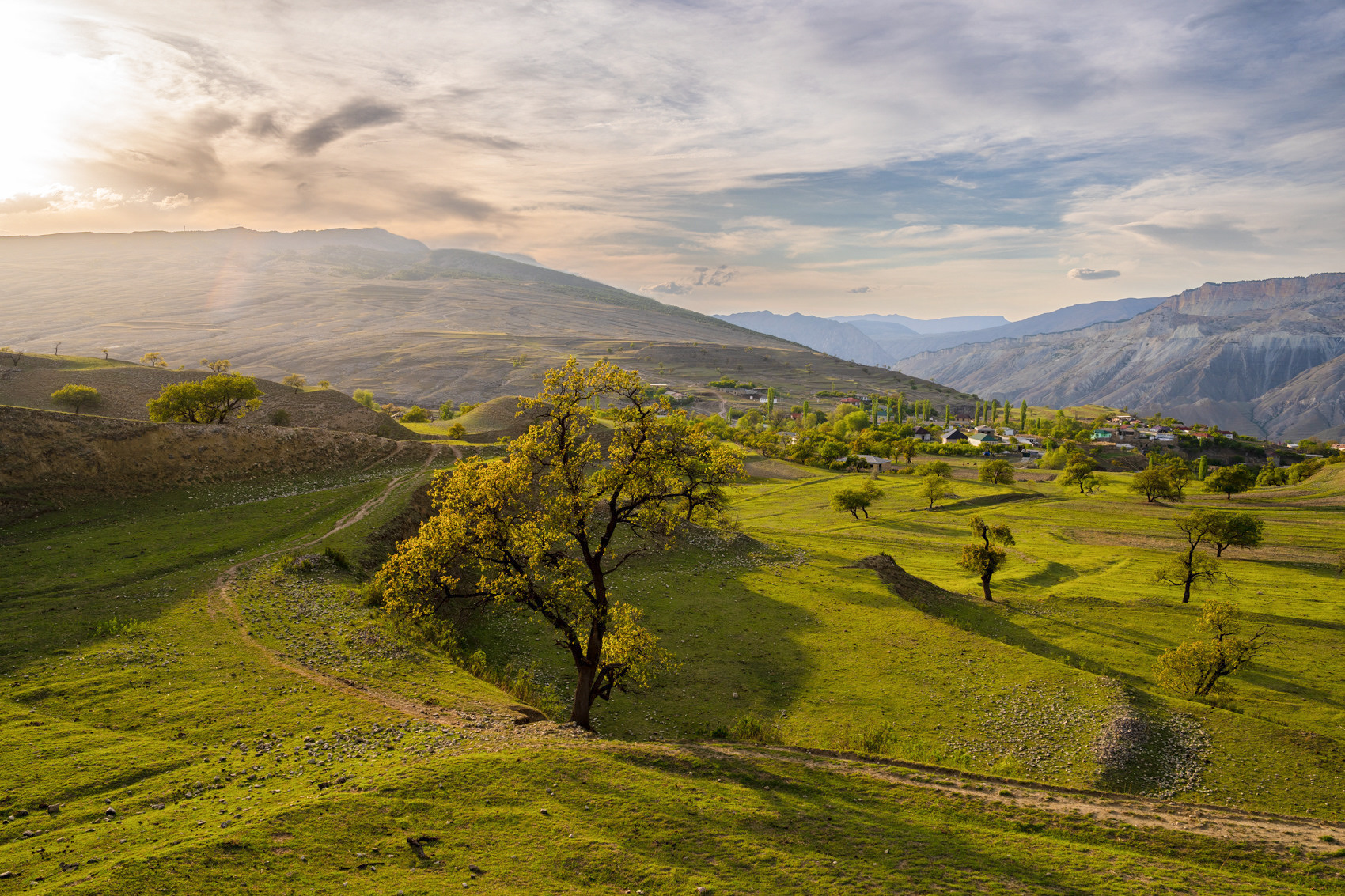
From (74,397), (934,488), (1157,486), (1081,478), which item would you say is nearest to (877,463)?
(1081,478)

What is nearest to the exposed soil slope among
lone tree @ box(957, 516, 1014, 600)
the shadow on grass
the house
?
the shadow on grass

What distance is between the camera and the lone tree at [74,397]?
269 feet

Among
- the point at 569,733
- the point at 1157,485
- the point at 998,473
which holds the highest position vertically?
the point at 1157,485

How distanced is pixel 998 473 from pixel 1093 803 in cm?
13459

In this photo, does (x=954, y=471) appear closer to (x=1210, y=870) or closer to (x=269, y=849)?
(x=1210, y=870)

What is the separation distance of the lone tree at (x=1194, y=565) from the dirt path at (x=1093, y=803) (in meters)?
48.9

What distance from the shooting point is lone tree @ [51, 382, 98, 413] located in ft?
269

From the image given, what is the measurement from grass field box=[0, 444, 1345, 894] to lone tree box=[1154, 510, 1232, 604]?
24.3 ft

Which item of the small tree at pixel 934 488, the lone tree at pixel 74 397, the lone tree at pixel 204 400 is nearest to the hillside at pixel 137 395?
the lone tree at pixel 74 397

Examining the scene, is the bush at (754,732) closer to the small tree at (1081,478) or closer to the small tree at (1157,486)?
the small tree at (1157,486)

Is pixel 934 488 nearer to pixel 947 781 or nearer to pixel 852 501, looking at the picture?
pixel 852 501

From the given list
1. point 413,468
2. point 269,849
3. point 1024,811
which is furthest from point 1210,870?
point 413,468

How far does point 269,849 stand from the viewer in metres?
14.8

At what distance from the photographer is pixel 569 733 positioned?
2428 cm
